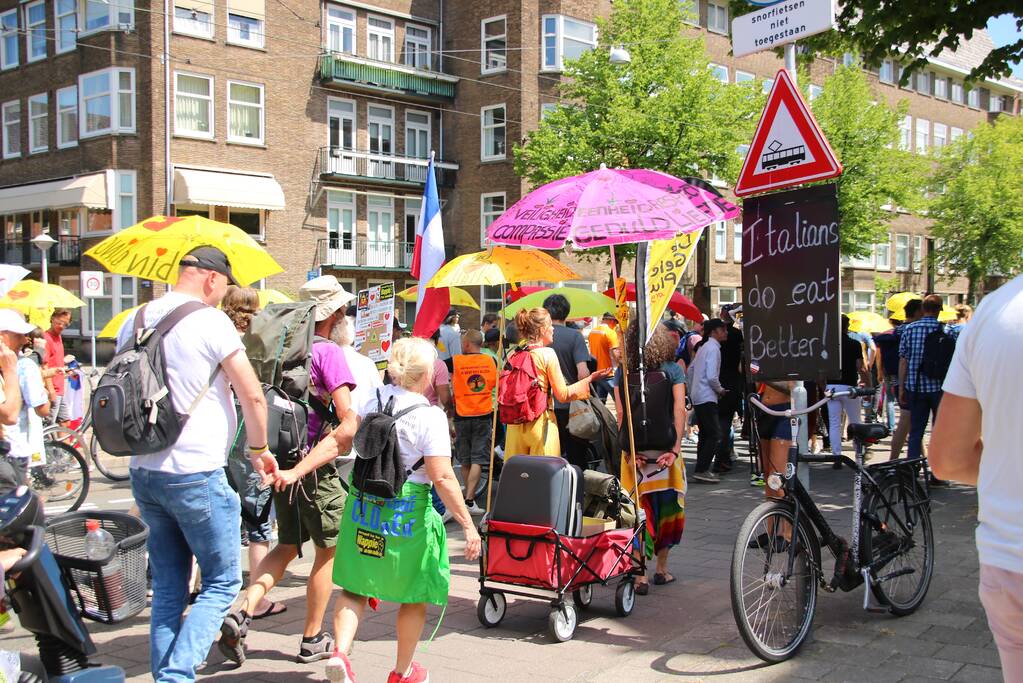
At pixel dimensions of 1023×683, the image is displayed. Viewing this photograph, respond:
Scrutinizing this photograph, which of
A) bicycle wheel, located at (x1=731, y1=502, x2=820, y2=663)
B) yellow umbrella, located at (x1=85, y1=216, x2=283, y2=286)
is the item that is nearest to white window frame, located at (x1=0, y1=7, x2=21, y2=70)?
yellow umbrella, located at (x1=85, y1=216, x2=283, y2=286)

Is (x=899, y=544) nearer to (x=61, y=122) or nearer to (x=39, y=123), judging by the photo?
(x=61, y=122)

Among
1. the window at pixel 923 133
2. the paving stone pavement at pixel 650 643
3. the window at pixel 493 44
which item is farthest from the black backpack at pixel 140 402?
the window at pixel 923 133

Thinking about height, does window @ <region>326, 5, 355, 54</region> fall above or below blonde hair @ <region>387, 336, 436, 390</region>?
above

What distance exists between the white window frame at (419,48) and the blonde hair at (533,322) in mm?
31577

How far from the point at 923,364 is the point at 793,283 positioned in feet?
16.6

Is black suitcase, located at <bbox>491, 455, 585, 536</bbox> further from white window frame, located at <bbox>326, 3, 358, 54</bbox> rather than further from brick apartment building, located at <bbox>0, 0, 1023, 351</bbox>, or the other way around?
white window frame, located at <bbox>326, 3, 358, 54</bbox>

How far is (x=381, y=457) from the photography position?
14.1ft

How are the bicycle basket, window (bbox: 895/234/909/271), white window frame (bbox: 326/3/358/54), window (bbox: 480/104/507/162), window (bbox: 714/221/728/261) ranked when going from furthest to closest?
window (bbox: 895/234/909/271) → window (bbox: 714/221/728/261) → window (bbox: 480/104/507/162) → white window frame (bbox: 326/3/358/54) → the bicycle basket

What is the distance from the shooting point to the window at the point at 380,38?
117ft

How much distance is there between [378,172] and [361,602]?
33143mm

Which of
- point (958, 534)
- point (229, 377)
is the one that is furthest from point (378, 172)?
point (229, 377)

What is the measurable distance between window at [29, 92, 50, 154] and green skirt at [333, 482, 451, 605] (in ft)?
110

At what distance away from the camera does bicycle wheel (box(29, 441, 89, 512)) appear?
372 inches

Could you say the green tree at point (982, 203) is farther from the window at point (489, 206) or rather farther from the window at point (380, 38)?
the window at point (380, 38)
